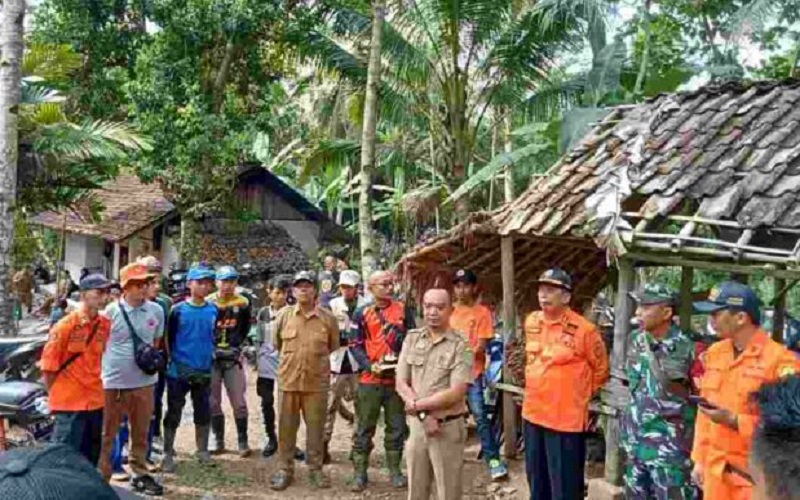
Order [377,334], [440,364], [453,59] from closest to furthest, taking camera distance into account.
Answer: [440,364]
[377,334]
[453,59]

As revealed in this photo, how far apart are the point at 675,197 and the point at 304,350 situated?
3.20 m

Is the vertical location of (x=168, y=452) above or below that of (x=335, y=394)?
below

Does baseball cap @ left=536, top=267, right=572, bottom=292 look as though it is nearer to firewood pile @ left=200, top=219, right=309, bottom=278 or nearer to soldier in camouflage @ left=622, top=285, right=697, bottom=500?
soldier in camouflage @ left=622, top=285, right=697, bottom=500

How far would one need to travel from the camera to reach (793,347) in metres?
6.13

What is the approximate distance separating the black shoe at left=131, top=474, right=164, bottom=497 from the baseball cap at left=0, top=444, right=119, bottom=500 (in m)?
5.77

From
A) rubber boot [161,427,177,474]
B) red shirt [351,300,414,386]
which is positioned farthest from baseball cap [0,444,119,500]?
rubber boot [161,427,177,474]

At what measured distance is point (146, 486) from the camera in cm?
711

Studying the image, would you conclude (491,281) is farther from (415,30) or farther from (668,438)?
(415,30)

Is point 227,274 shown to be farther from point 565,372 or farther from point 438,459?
point 565,372

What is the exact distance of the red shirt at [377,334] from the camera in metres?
7.22

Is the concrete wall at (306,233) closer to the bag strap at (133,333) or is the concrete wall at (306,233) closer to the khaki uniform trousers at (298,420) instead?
the khaki uniform trousers at (298,420)

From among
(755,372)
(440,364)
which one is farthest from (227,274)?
(755,372)

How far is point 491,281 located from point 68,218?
15.9m

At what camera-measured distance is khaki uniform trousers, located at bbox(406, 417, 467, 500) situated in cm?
589
